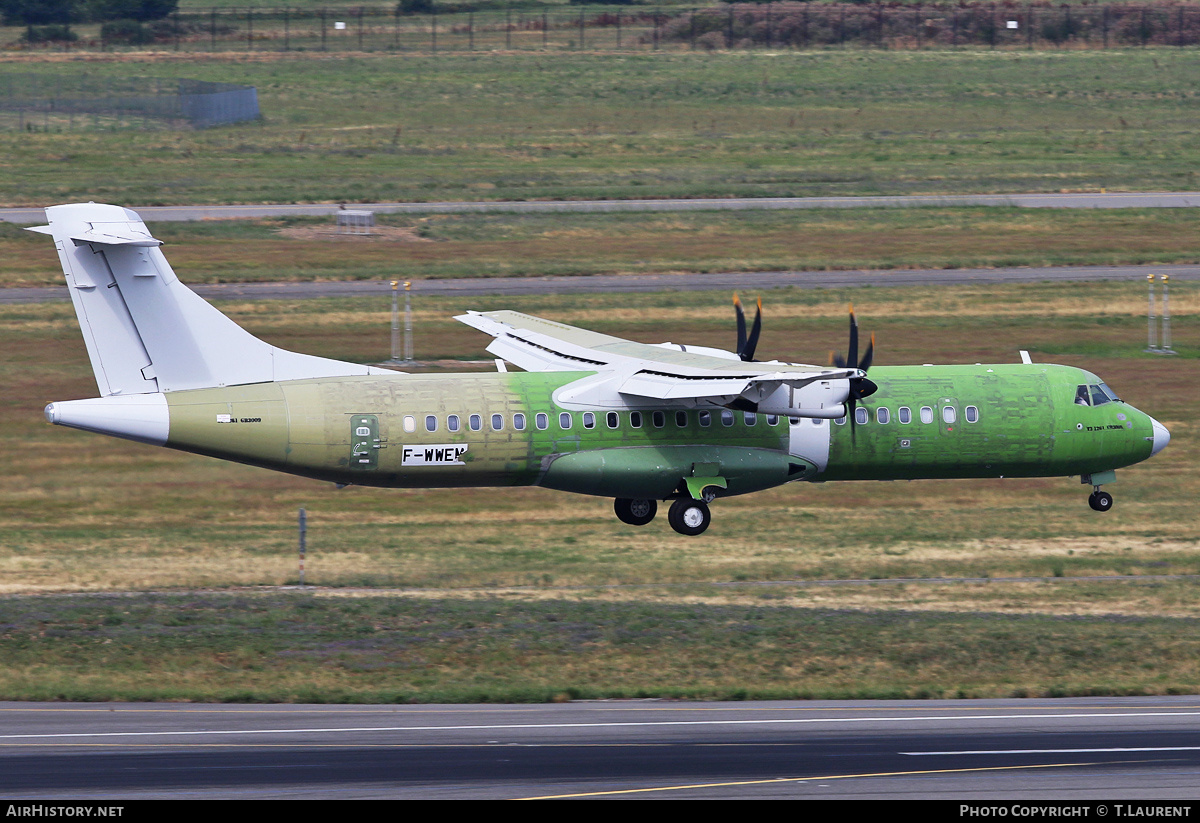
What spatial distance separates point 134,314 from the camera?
3189 centimetres

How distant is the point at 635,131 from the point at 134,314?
78908 mm

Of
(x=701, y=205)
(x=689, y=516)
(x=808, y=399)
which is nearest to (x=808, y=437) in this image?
(x=808, y=399)

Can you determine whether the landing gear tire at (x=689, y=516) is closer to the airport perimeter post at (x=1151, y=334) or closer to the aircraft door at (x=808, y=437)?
the aircraft door at (x=808, y=437)

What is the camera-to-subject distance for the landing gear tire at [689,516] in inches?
1398

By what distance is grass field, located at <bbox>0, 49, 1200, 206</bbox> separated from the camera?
86000mm

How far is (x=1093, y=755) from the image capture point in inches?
834

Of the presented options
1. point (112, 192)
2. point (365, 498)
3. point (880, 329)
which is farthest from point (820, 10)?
point (365, 498)

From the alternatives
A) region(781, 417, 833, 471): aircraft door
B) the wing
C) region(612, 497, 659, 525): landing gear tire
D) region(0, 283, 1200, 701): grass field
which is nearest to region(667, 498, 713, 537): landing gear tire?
region(0, 283, 1200, 701): grass field

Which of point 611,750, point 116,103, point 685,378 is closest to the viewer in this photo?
point 611,750

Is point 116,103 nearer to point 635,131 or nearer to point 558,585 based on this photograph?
point 635,131

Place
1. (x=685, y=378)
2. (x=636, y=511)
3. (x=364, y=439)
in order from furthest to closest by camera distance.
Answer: (x=636, y=511), (x=685, y=378), (x=364, y=439)

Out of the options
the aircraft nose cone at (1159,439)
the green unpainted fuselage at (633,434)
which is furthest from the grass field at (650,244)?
the green unpainted fuselage at (633,434)

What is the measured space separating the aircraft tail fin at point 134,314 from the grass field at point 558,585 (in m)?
4.61
